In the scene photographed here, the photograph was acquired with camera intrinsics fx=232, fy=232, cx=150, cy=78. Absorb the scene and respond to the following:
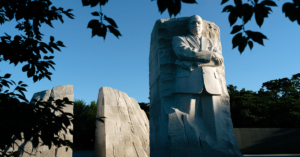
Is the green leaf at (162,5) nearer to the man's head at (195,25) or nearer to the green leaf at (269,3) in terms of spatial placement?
the green leaf at (269,3)

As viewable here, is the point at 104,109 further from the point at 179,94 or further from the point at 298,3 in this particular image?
the point at 298,3

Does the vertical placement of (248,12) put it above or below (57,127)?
above

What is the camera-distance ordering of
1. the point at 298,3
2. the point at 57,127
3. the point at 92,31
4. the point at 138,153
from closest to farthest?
the point at 298,3, the point at 92,31, the point at 57,127, the point at 138,153

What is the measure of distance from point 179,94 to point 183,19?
6.77ft

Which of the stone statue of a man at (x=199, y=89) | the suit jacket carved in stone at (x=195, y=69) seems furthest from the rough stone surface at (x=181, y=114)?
the suit jacket carved in stone at (x=195, y=69)

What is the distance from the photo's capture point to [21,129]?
1.85 m

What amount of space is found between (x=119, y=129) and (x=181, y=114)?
4995 millimetres

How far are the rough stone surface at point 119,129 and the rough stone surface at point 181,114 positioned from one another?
328 centimetres

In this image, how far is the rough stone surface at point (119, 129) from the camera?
29.5 ft

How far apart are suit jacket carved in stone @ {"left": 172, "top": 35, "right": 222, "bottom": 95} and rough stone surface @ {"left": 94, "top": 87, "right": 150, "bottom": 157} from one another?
4.78 meters

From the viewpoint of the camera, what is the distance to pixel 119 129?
9.45m

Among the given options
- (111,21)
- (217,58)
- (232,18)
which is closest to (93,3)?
(111,21)

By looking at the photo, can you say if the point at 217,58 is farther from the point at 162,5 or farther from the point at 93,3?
the point at 93,3

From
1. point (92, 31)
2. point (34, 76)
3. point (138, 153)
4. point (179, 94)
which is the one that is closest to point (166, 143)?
point (179, 94)
